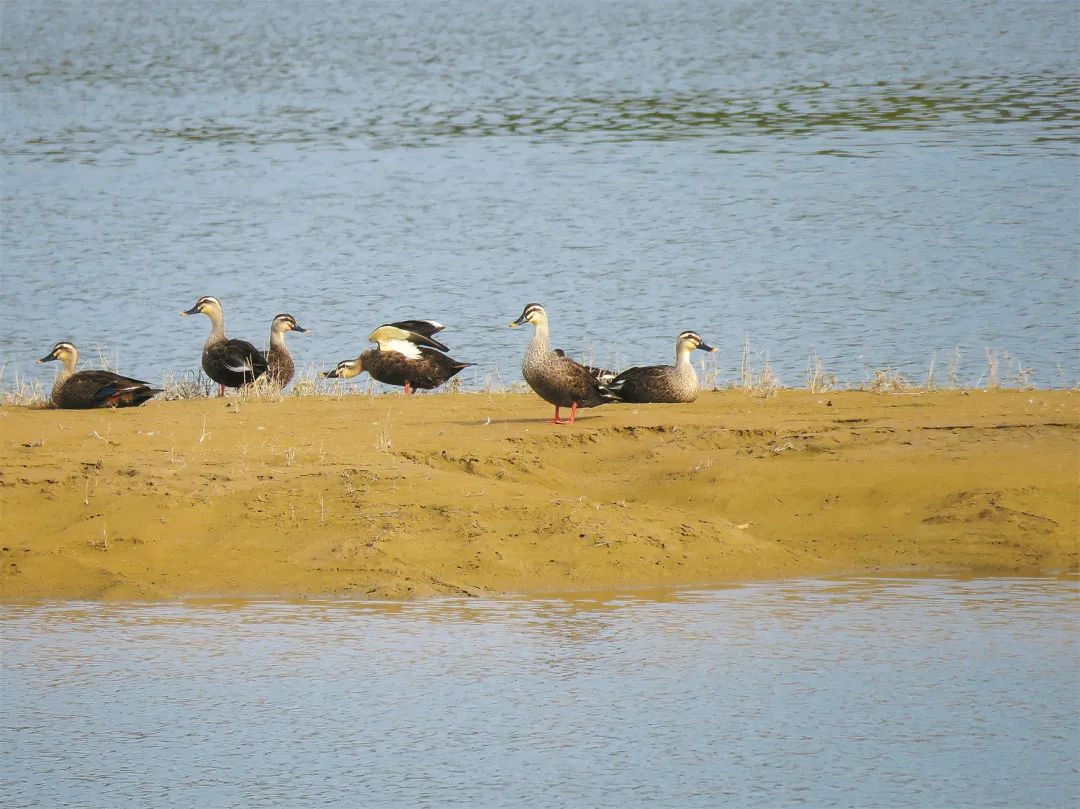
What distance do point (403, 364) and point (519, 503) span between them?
694 cm

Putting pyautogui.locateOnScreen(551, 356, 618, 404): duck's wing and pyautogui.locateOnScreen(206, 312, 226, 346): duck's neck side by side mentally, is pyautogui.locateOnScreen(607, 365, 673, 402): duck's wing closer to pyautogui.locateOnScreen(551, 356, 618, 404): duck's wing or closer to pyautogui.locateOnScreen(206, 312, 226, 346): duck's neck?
pyautogui.locateOnScreen(551, 356, 618, 404): duck's wing

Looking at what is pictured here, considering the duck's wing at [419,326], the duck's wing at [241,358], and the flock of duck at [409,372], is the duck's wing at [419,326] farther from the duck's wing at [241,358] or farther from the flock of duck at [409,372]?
the duck's wing at [241,358]

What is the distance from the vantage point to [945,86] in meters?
51.5

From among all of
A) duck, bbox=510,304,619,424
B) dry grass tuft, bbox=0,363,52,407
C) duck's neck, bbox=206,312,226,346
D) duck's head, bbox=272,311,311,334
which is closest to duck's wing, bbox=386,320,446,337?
duck's head, bbox=272,311,311,334

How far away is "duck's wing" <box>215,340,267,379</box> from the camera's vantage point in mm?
17406

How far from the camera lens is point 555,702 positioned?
25.0 ft

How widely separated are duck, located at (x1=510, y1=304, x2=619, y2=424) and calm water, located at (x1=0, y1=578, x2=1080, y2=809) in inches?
166

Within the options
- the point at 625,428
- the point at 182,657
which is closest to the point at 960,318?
the point at 625,428

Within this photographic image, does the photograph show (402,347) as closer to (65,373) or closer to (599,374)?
(599,374)

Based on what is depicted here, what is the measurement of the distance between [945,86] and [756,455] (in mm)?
41677

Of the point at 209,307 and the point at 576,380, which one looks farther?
the point at 209,307

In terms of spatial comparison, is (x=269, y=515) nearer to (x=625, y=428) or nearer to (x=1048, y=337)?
(x=625, y=428)

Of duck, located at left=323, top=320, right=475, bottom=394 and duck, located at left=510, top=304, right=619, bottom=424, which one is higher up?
duck, located at left=510, top=304, right=619, bottom=424

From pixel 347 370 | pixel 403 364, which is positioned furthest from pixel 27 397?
pixel 403 364
